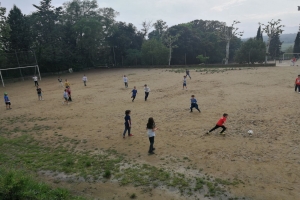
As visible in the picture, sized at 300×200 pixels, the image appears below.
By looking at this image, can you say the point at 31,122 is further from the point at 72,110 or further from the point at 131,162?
the point at 131,162

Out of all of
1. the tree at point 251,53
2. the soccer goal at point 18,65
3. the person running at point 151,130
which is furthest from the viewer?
the tree at point 251,53

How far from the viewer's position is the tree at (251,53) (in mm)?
37375

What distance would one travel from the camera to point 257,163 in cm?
791

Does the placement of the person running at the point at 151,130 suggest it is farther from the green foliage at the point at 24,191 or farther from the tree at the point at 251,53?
the tree at the point at 251,53

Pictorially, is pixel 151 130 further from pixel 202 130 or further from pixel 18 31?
pixel 18 31

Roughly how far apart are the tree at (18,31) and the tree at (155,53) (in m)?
20.8

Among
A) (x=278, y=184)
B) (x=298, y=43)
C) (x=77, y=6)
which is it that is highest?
(x=77, y=6)

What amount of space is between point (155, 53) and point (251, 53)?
56.4ft

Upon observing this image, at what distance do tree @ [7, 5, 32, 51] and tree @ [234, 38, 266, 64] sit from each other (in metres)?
37.0

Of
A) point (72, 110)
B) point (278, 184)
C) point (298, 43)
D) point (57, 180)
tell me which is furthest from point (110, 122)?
point (298, 43)

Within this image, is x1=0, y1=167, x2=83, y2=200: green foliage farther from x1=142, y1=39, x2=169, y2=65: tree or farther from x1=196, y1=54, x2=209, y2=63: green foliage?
x1=196, y1=54, x2=209, y2=63: green foliage

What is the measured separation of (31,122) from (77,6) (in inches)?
1386

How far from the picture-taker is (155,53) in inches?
1697

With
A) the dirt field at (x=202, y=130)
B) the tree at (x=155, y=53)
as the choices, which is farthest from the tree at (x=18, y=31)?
the tree at (x=155, y=53)
